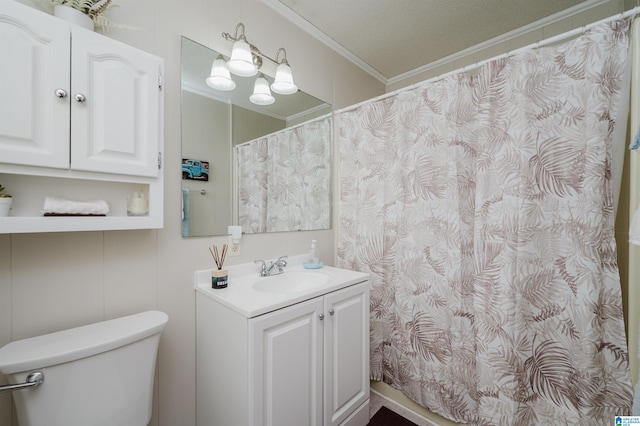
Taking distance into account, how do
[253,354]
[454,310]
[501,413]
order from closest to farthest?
[253,354]
[501,413]
[454,310]

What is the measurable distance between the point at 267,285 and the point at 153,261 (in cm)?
58

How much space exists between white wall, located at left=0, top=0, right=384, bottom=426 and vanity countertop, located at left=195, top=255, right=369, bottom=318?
73mm

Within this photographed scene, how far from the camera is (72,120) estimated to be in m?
0.86

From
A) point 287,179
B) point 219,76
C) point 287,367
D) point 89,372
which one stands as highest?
point 219,76

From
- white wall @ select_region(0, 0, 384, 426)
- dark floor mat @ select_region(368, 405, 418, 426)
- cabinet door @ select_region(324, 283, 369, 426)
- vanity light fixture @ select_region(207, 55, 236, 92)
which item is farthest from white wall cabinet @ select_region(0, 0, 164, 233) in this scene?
dark floor mat @ select_region(368, 405, 418, 426)

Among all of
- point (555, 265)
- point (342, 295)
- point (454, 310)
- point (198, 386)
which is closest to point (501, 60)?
point (555, 265)

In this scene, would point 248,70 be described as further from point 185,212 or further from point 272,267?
point 272,267

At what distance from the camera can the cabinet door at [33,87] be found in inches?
29.9

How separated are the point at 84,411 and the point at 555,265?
1.92 meters

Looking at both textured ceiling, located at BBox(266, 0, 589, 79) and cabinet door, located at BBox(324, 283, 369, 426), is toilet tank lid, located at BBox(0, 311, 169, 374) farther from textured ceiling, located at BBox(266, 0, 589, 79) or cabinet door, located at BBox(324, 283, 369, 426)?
textured ceiling, located at BBox(266, 0, 589, 79)

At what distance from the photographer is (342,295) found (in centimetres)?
135

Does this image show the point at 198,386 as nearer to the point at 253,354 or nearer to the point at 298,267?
the point at 253,354

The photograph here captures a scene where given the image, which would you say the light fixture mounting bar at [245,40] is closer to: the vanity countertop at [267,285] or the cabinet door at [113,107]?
the cabinet door at [113,107]

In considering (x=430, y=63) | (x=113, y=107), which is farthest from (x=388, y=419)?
(x=430, y=63)
